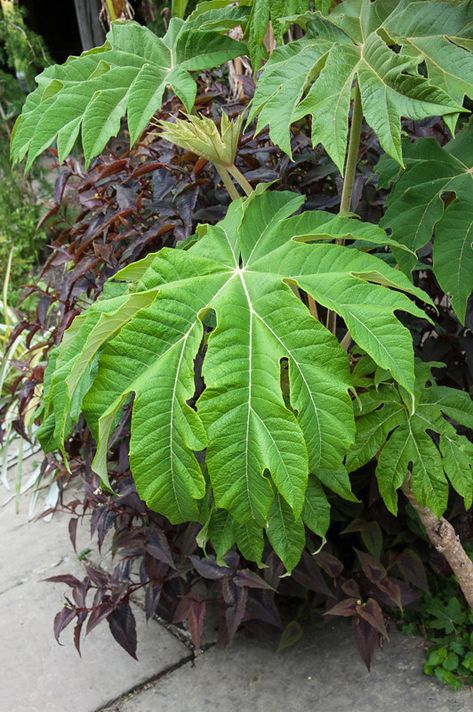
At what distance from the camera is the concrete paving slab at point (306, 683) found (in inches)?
83.4

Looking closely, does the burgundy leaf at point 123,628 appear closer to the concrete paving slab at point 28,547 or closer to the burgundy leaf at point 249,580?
the burgundy leaf at point 249,580

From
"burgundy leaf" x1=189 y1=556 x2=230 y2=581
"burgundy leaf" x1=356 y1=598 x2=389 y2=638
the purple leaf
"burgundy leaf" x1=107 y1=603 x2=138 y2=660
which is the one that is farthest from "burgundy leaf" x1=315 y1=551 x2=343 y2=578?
the purple leaf

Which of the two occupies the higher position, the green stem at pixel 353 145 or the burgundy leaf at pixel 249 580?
the green stem at pixel 353 145

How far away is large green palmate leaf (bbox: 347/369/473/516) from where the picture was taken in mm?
1668

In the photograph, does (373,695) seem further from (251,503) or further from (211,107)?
(211,107)

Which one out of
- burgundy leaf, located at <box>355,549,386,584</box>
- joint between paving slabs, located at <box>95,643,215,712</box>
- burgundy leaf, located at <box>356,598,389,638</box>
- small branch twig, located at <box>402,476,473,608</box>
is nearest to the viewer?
small branch twig, located at <box>402,476,473,608</box>

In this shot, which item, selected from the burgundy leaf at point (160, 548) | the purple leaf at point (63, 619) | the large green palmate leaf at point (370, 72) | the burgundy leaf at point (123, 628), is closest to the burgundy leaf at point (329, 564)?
the burgundy leaf at point (160, 548)

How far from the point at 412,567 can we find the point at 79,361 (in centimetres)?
129

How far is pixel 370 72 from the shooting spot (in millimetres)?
1364

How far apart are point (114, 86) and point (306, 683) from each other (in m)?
1.64

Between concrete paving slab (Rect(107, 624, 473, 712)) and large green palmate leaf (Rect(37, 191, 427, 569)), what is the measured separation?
3.41ft

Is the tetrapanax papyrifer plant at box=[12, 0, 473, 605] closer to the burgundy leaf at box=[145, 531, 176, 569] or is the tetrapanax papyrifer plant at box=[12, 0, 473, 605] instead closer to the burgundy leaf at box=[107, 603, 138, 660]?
the burgundy leaf at box=[145, 531, 176, 569]

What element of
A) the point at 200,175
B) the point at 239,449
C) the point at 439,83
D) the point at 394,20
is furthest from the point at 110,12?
the point at 239,449

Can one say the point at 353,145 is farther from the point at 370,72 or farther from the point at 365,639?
the point at 365,639
